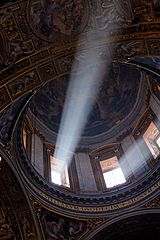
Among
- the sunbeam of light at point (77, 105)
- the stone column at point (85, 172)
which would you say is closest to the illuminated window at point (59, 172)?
→ the stone column at point (85, 172)

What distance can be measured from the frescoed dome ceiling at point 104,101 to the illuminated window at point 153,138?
88.5 inches

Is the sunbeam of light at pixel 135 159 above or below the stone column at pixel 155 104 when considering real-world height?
below

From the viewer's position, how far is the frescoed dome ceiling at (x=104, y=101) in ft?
63.5

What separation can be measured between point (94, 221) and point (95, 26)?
733 cm

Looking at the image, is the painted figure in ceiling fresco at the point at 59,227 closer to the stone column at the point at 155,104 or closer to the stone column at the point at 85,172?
the stone column at the point at 85,172

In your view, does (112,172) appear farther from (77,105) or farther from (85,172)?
(77,105)

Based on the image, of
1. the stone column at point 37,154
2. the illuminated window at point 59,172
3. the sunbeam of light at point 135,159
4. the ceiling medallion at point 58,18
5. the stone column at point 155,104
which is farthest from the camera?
the stone column at point 155,104

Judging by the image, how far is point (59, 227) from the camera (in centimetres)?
1355

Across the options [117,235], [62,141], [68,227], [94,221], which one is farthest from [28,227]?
[62,141]

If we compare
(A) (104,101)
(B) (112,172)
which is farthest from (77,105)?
(B) (112,172)

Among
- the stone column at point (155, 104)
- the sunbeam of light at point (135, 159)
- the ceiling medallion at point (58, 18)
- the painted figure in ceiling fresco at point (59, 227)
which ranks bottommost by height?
the painted figure in ceiling fresco at point (59, 227)

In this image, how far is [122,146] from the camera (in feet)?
59.3

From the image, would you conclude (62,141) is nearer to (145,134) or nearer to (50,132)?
(50,132)

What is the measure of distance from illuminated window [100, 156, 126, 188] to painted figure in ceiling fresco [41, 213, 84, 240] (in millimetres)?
3028
